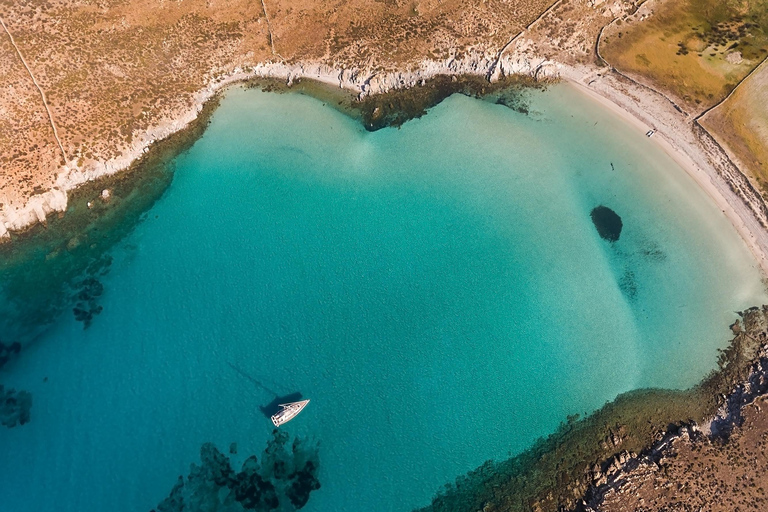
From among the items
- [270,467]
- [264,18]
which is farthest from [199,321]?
[264,18]

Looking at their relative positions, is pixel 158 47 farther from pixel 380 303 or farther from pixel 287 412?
pixel 287 412

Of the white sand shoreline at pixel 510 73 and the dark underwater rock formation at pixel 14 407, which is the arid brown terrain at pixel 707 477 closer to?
the white sand shoreline at pixel 510 73

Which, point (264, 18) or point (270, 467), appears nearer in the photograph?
point (270, 467)

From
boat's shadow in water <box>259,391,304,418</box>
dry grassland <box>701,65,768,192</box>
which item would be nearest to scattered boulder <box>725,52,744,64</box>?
dry grassland <box>701,65,768,192</box>

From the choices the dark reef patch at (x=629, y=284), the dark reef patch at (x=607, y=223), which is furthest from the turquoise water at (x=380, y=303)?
the dark reef patch at (x=607, y=223)

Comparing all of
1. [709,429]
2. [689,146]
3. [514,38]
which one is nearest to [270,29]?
[514,38]

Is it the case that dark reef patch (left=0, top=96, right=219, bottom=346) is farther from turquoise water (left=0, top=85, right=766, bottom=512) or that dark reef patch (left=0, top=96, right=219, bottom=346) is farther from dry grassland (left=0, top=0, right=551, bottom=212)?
dry grassland (left=0, top=0, right=551, bottom=212)

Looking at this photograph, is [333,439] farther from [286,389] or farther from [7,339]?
[7,339]
